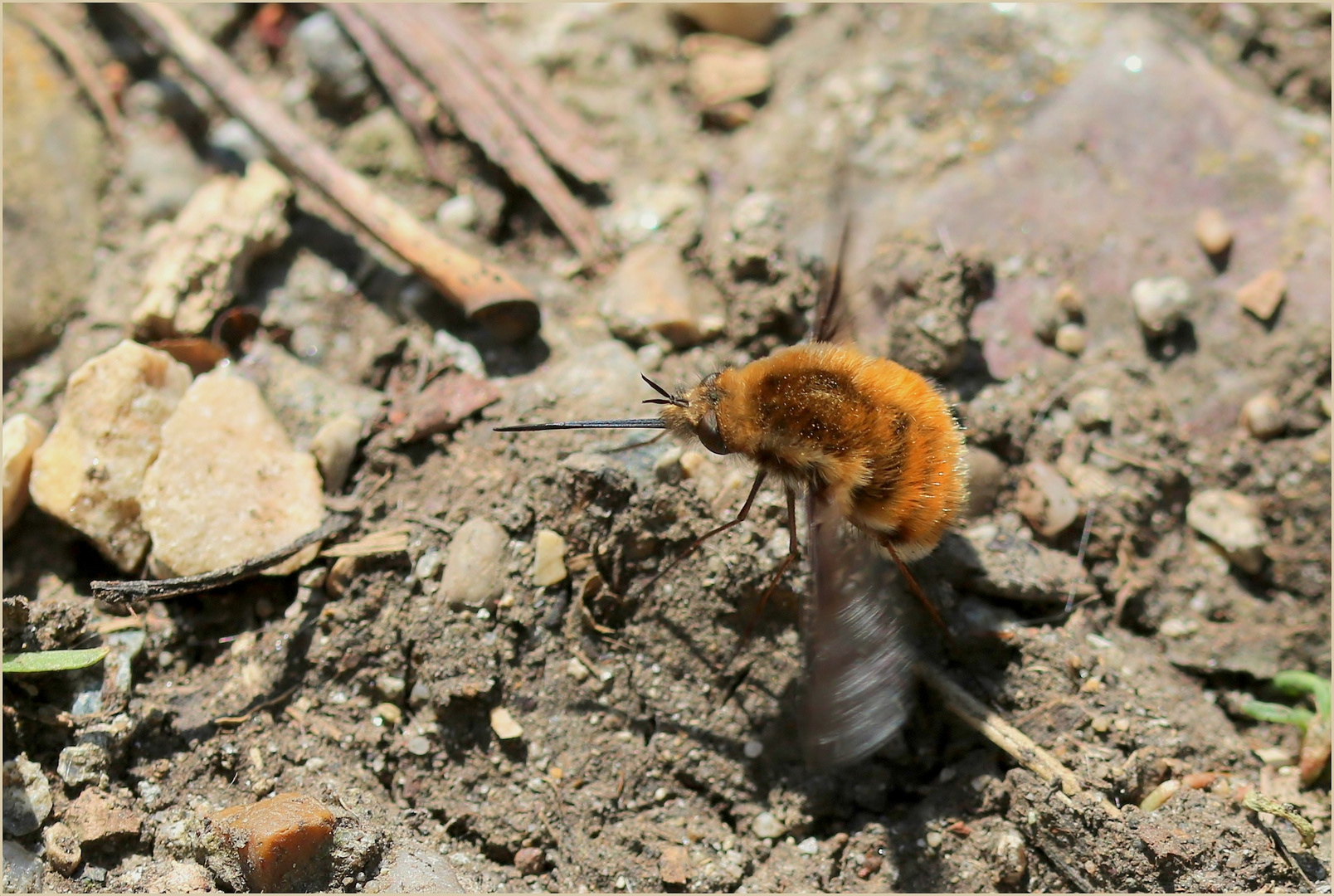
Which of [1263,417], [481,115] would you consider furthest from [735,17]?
[1263,417]

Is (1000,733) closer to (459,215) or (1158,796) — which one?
(1158,796)

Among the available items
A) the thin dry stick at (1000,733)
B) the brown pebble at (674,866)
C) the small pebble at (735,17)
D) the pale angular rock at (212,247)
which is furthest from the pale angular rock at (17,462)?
the small pebble at (735,17)

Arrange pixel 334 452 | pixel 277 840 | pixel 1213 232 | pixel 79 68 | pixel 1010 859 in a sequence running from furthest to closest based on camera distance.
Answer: pixel 79 68, pixel 1213 232, pixel 334 452, pixel 1010 859, pixel 277 840

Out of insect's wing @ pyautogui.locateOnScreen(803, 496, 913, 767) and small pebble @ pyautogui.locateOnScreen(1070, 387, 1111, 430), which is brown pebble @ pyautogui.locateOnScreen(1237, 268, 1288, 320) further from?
A: insect's wing @ pyautogui.locateOnScreen(803, 496, 913, 767)

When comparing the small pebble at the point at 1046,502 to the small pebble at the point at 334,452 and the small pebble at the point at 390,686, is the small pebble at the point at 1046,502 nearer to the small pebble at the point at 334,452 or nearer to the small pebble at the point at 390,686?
the small pebble at the point at 390,686

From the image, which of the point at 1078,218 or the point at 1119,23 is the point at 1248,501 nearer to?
the point at 1078,218

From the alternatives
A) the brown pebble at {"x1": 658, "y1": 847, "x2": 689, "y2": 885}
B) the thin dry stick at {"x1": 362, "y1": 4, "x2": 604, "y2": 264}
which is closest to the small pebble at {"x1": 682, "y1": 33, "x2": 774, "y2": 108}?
the thin dry stick at {"x1": 362, "y1": 4, "x2": 604, "y2": 264}
